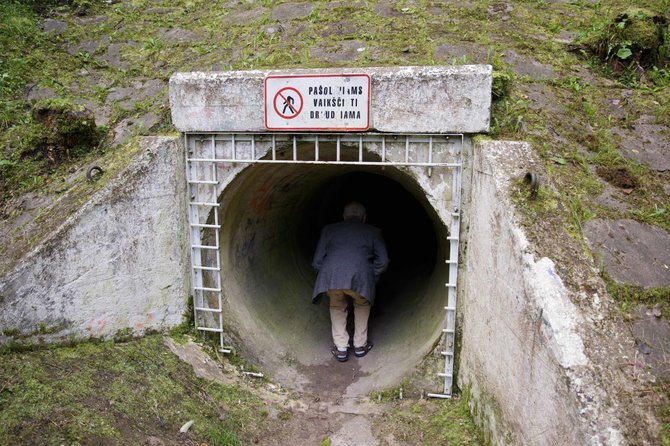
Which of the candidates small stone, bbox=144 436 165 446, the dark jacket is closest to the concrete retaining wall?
the dark jacket

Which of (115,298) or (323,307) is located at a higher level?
(115,298)

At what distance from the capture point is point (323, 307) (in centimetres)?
743

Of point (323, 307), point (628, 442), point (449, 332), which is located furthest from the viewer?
point (323, 307)

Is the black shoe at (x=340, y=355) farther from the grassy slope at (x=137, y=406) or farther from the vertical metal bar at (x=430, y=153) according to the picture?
the vertical metal bar at (x=430, y=153)

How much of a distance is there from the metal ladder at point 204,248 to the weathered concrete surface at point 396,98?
406 mm

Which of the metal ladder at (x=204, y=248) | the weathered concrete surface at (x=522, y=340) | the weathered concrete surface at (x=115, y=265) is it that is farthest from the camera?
the metal ladder at (x=204, y=248)

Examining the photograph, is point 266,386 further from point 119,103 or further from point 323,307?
point 119,103

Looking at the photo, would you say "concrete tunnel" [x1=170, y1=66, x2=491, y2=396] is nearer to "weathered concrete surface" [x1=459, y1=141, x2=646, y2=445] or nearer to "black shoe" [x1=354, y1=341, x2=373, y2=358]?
"black shoe" [x1=354, y1=341, x2=373, y2=358]

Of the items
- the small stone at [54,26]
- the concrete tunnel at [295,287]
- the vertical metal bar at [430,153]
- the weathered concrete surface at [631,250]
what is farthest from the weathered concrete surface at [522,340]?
the small stone at [54,26]

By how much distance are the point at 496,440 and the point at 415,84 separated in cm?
285

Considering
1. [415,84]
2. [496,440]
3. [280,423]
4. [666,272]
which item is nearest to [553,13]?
[415,84]

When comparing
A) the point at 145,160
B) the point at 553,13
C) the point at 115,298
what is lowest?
the point at 115,298

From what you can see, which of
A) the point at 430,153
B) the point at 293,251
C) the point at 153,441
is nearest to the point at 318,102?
the point at 430,153

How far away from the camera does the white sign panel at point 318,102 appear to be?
467cm
